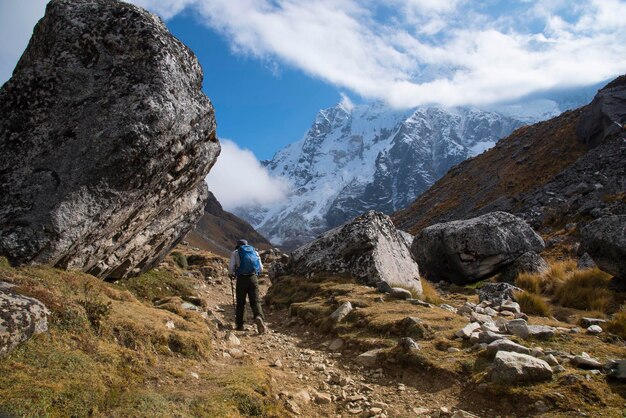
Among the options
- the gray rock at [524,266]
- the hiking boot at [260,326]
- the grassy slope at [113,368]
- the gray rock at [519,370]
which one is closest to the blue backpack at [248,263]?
the hiking boot at [260,326]

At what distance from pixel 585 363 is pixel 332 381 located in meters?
3.79

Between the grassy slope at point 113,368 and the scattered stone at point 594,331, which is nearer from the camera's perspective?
the grassy slope at point 113,368

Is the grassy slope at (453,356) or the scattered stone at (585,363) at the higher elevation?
the scattered stone at (585,363)

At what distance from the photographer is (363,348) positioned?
29.5 feet

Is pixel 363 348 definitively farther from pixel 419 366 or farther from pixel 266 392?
pixel 266 392

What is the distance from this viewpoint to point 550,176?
153 feet

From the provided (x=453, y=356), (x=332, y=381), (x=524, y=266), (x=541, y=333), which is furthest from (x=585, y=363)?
(x=524, y=266)

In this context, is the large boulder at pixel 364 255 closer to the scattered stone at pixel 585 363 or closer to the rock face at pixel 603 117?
the scattered stone at pixel 585 363

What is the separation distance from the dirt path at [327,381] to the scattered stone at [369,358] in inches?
5.1

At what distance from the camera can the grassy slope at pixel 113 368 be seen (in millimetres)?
4707

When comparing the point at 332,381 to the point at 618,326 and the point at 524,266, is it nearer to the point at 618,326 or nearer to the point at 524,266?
the point at 618,326

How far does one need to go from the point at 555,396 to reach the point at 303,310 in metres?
7.56

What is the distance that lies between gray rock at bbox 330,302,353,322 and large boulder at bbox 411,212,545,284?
1072cm

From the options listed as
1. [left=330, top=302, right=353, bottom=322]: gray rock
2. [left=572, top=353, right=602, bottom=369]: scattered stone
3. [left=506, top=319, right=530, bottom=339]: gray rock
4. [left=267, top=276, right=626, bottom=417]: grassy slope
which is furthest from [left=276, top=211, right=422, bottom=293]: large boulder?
[left=572, top=353, right=602, bottom=369]: scattered stone
